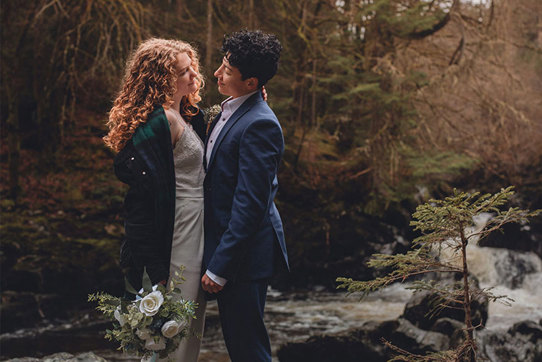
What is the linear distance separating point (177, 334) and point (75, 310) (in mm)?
6085

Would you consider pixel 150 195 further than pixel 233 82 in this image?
No

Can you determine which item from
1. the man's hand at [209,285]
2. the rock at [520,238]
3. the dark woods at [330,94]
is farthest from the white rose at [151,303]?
the rock at [520,238]

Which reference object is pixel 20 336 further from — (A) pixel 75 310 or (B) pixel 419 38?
(B) pixel 419 38

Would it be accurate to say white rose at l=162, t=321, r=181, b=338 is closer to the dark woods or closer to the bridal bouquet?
the bridal bouquet

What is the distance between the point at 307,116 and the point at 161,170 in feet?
27.4

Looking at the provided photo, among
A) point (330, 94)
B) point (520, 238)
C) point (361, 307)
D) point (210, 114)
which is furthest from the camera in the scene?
point (520, 238)

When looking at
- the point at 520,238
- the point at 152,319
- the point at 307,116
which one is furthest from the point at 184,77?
the point at 520,238

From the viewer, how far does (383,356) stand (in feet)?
19.1

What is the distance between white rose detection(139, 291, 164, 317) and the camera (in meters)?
2.40

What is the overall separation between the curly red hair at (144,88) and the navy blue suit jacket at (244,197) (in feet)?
1.12

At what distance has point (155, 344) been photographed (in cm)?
246

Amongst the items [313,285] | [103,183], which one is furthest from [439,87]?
[103,183]

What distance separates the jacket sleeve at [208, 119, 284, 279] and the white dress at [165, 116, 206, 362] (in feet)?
0.53

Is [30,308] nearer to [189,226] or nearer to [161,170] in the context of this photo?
[189,226]
